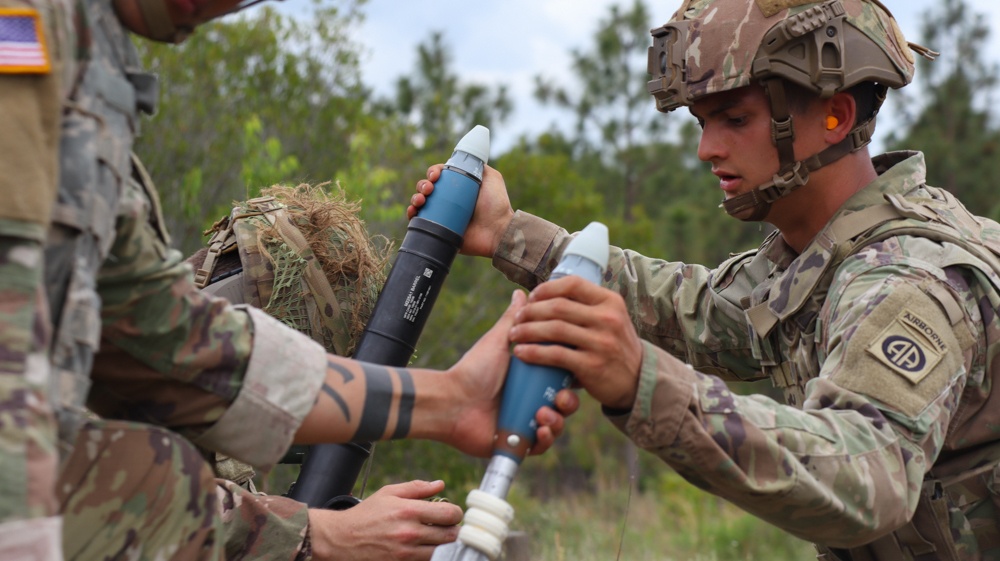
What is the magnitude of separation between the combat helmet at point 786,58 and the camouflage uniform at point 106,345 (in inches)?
85.4

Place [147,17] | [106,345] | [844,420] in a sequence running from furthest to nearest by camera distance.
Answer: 1. [844,420]
2. [106,345]
3. [147,17]

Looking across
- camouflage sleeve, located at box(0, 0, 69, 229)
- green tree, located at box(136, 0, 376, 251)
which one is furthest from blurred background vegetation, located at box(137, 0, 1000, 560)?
camouflage sleeve, located at box(0, 0, 69, 229)

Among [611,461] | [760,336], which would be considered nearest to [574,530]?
[760,336]

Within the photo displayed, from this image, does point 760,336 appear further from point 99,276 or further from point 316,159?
point 316,159

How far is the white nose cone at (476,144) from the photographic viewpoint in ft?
14.5

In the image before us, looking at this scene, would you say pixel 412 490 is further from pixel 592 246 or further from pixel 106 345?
pixel 106 345

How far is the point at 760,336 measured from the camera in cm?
445

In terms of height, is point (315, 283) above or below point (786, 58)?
below

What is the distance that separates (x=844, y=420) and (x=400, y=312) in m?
1.59

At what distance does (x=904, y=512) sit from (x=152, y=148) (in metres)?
9.95

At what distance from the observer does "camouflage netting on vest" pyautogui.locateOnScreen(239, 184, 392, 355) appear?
4355 mm

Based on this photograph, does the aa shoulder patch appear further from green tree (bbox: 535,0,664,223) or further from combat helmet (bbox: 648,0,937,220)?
green tree (bbox: 535,0,664,223)

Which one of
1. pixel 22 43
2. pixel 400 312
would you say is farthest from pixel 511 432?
pixel 22 43

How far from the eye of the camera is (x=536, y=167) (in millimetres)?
17359
